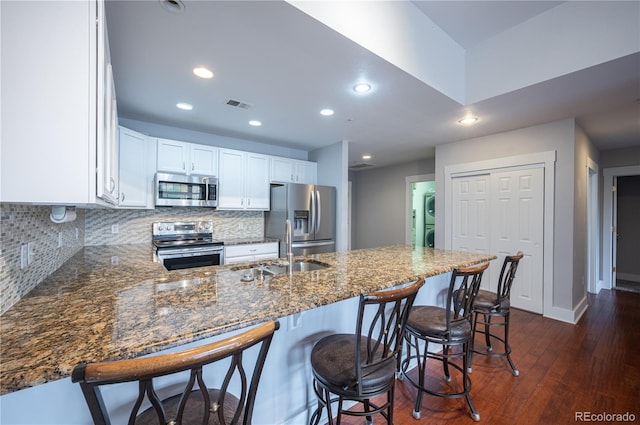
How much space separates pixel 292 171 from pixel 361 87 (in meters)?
2.20

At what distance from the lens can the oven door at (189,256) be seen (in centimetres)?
299

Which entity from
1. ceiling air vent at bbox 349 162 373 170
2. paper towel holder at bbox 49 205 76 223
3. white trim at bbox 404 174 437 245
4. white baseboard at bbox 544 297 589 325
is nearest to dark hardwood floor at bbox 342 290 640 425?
white baseboard at bbox 544 297 589 325

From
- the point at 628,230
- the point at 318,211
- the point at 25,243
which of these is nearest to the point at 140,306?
the point at 25,243

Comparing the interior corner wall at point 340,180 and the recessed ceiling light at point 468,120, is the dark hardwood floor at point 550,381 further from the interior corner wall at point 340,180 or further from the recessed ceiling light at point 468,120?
the recessed ceiling light at point 468,120

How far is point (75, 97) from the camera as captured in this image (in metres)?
0.97

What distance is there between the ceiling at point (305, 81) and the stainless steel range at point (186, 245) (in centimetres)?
136

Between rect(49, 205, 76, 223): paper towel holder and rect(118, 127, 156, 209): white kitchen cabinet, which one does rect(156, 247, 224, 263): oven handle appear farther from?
rect(49, 205, 76, 223): paper towel holder

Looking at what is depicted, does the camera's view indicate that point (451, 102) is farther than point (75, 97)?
Yes

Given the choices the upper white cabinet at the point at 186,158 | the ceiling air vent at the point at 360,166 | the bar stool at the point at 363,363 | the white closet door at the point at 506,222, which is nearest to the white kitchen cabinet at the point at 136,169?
the upper white cabinet at the point at 186,158

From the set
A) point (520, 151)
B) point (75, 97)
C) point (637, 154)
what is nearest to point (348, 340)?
point (75, 97)

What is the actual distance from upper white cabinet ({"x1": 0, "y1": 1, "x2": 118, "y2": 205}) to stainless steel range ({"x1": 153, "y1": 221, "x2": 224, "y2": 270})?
2.19 meters

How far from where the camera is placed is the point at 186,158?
11.4 ft

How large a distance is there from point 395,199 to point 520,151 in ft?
9.22

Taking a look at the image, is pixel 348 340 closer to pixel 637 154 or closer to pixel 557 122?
pixel 557 122
